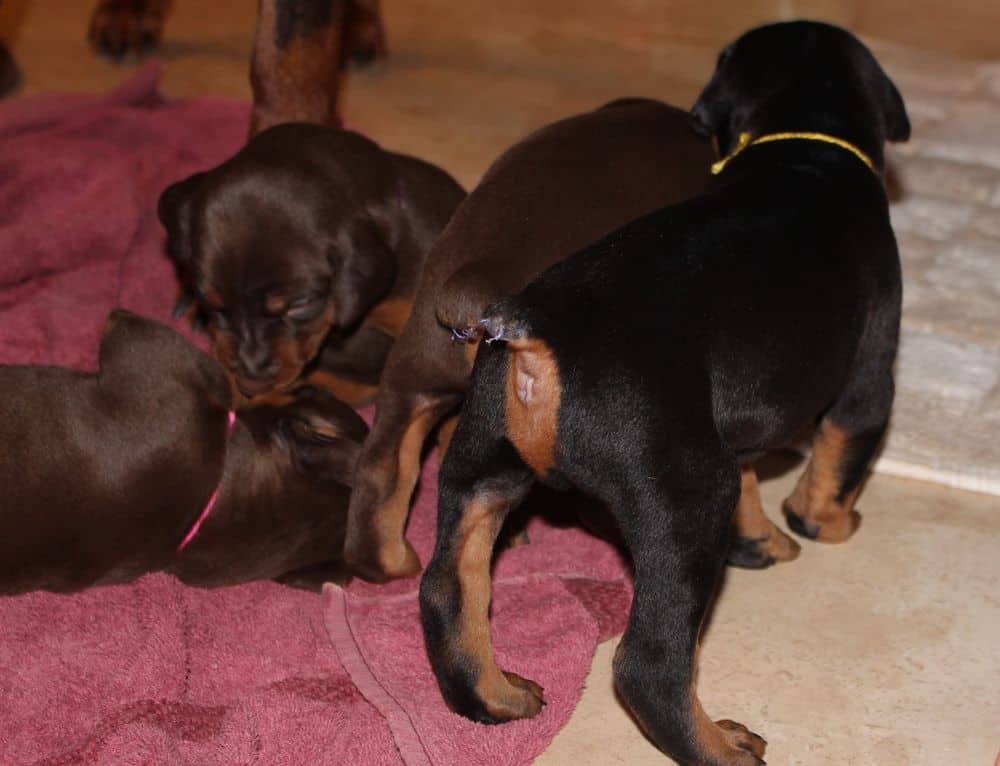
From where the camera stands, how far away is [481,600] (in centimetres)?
220

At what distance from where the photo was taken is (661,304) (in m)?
2.06

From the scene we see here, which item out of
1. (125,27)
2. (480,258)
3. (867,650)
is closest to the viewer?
(480,258)

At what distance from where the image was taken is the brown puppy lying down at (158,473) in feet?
7.93

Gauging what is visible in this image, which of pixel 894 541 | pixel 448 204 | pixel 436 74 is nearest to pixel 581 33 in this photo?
pixel 436 74

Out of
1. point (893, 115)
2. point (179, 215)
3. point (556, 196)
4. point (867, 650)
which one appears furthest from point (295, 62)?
point (867, 650)

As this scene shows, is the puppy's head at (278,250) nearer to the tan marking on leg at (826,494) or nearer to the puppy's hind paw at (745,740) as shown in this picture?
the tan marking on leg at (826,494)

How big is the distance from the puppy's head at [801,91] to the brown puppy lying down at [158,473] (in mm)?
948

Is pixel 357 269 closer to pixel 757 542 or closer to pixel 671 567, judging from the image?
pixel 757 542

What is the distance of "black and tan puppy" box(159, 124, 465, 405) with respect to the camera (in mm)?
2740

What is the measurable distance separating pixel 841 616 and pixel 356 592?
890mm

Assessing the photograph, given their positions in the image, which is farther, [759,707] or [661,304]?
[759,707]

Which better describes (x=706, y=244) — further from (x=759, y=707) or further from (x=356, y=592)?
(x=356, y=592)

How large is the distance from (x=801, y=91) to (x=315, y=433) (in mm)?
1122

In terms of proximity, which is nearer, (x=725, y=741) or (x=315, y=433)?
(x=725, y=741)
